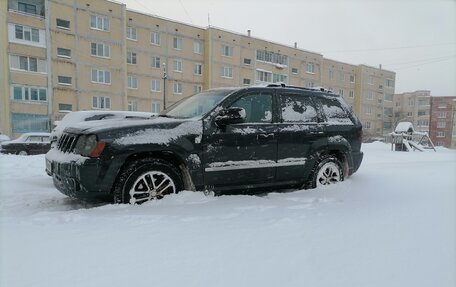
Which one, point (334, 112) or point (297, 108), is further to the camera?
point (334, 112)

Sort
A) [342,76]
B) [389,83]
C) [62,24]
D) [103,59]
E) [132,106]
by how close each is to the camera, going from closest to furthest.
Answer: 1. [62,24]
2. [103,59]
3. [132,106]
4. [342,76]
5. [389,83]

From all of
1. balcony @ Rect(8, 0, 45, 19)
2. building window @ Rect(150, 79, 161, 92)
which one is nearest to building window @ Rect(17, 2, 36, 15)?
balcony @ Rect(8, 0, 45, 19)

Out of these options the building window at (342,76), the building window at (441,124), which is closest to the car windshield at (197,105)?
the building window at (342,76)

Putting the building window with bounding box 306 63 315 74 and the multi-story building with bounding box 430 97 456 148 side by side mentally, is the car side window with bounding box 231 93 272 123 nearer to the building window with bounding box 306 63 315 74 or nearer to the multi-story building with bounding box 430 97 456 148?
the building window with bounding box 306 63 315 74

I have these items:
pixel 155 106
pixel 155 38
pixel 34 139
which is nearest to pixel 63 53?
pixel 155 38

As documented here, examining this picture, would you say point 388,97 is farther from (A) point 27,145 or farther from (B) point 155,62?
(A) point 27,145

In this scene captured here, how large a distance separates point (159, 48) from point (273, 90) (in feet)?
116

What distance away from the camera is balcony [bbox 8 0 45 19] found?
2945 centimetres

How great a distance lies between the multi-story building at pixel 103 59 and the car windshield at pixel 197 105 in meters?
26.0

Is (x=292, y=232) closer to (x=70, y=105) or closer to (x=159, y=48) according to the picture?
(x=70, y=105)

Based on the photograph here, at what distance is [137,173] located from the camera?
156 inches

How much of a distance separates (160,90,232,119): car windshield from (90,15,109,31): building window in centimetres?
3231

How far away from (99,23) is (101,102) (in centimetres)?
781

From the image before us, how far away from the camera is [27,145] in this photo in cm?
1745
